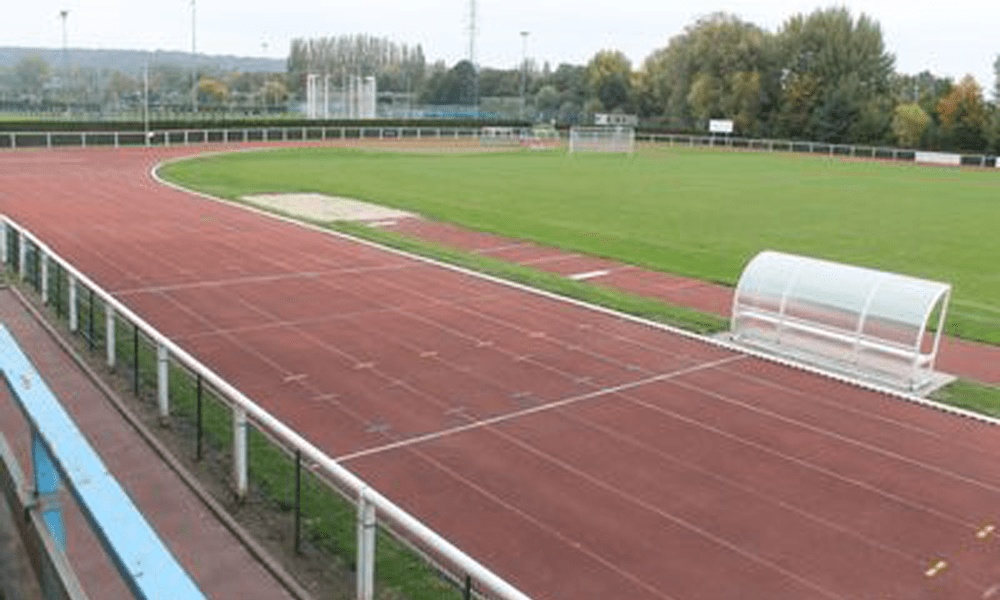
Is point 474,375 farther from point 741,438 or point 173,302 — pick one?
point 173,302

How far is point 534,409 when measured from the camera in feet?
41.7

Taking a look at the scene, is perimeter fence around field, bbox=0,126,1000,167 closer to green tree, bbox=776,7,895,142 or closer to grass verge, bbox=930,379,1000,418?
green tree, bbox=776,7,895,142

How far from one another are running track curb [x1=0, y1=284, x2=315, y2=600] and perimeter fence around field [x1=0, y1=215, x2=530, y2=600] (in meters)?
0.29

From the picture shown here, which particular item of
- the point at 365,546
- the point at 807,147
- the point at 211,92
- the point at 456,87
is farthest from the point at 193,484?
the point at 211,92

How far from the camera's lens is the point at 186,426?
1129cm

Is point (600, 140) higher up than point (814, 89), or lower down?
lower down

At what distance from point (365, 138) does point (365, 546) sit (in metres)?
71.6

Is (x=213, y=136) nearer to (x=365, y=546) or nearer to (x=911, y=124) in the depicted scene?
(x=911, y=124)

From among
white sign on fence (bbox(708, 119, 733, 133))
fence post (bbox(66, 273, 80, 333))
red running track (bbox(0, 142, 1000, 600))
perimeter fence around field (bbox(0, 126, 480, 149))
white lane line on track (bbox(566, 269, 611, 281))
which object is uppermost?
white sign on fence (bbox(708, 119, 733, 133))

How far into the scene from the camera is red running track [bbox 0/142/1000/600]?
885cm

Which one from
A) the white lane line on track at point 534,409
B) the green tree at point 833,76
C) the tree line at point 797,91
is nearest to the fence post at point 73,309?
the white lane line on track at point 534,409

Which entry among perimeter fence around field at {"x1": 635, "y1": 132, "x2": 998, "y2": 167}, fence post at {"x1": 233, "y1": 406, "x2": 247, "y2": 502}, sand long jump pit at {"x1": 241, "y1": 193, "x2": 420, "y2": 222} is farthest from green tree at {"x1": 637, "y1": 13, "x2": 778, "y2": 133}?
fence post at {"x1": 233, "y1": 406, "x2": 247, "y2": 502}

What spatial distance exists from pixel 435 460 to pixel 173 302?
353 inches

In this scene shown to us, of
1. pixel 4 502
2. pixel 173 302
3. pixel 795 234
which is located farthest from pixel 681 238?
pixel 4 502
